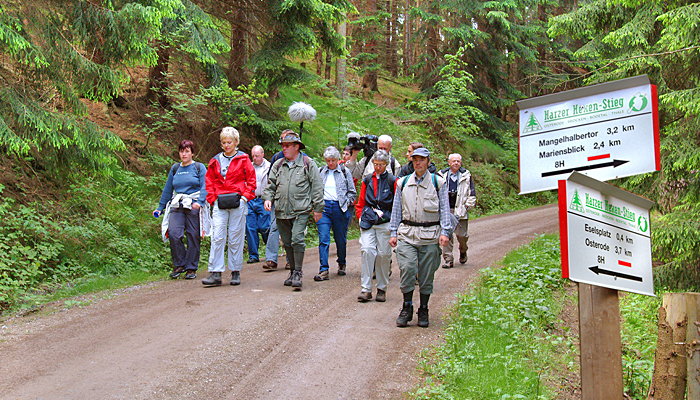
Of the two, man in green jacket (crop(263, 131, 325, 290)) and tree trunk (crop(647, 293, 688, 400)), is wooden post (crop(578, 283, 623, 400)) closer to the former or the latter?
tree trunk (crop(647, 293, 688, 400))

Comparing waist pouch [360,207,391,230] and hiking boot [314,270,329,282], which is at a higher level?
waist pouch [360,207,391,230]

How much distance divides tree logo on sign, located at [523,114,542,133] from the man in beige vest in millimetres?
3117

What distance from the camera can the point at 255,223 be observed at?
10.7 m

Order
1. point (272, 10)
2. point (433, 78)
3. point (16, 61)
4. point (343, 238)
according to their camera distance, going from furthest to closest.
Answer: point (433, 78), point (272, 10), point (343, 238), point (16, 61)

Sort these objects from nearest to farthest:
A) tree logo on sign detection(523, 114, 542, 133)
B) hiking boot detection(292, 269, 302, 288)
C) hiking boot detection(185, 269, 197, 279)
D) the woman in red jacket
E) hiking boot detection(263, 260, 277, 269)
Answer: tree logo on sign detection(523, 114, 542, 133) < hiking boot detection(292, 269, 302, 288) < the woman in red jacket < hiking boot detection(185, 269, 197, 279) < hiking boot detection(263, 260, 277, 269)

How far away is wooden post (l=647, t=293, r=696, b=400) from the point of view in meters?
3.72

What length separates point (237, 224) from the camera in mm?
8391

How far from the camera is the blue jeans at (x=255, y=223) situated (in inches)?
419

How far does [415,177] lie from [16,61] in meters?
6.40

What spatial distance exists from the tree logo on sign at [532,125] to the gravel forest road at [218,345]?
8.61 ft

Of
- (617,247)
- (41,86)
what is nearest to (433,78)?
(41,86)

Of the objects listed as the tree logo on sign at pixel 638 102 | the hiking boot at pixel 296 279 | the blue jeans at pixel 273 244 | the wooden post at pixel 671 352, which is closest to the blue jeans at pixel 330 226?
the blue jeans at pixel 273 244

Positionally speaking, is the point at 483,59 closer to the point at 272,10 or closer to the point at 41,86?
the point at 272,10

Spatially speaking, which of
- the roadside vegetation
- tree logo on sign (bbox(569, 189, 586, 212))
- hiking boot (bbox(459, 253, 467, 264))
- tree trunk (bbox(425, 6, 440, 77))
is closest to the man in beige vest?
the roadside vegetation
